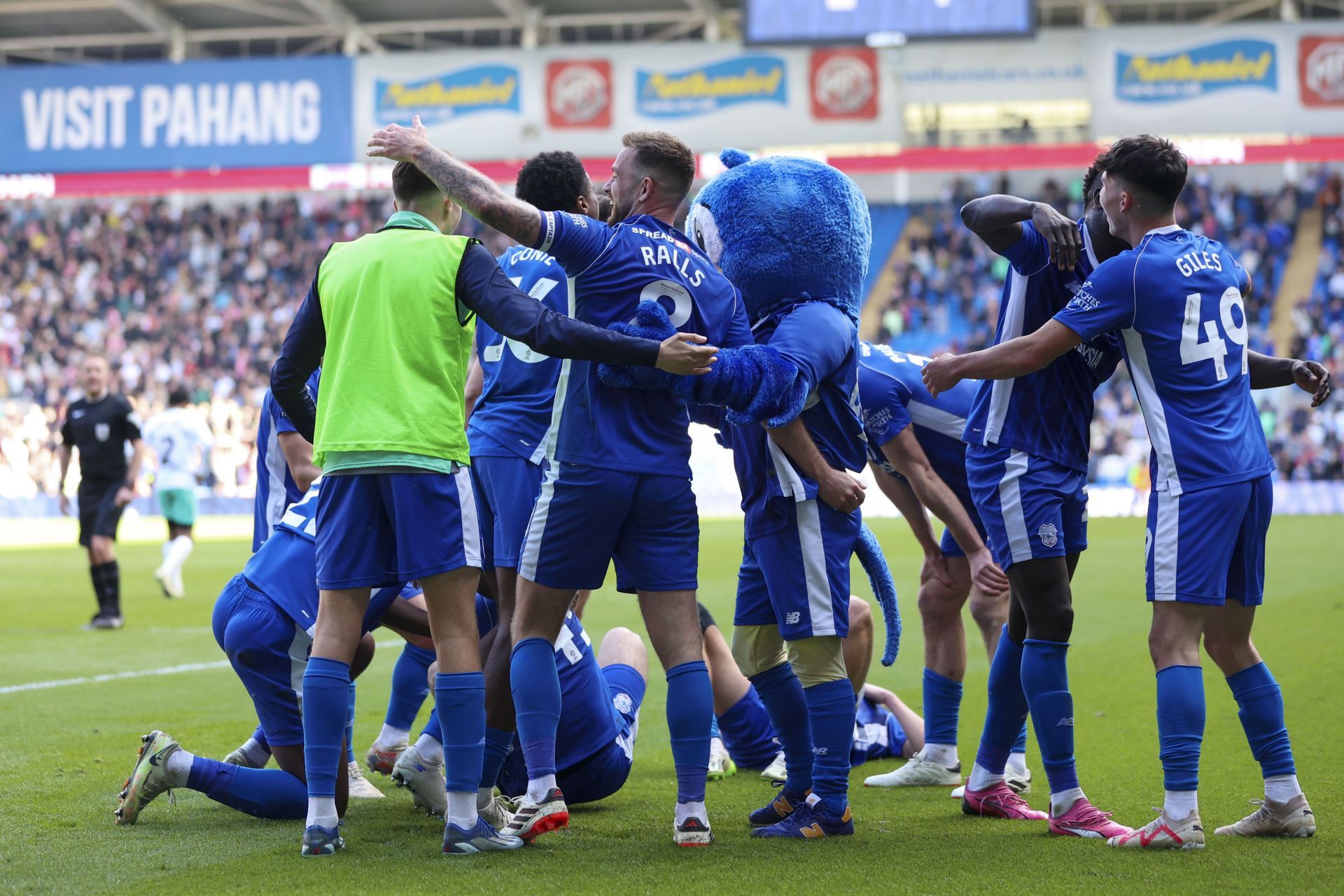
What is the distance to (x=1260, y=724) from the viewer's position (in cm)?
427

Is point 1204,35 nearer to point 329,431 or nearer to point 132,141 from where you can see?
point 132,141

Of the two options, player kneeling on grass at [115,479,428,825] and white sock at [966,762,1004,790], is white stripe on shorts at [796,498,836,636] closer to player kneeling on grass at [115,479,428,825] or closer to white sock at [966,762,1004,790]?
white sock at [966,762,1004,790]

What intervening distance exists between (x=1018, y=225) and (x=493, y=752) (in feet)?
7.96

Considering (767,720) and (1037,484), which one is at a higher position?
(1037,484)

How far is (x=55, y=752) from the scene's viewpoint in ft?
19.1

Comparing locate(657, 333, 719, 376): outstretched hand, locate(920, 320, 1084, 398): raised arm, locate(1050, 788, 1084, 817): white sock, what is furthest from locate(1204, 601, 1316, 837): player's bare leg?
locate(657, 333, 719, 376): outstretched hand

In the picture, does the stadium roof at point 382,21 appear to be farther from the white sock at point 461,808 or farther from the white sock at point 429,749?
the white sock at point 461,808

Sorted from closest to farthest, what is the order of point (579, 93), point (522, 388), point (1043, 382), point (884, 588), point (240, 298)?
1. point (1043, 382)
2. point (884, 588)
3. point (522, 388)
4. point (579, 93)
5. point (240, 298)

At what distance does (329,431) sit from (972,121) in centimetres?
3175

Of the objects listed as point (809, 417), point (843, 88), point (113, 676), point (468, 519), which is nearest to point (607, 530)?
point (468, 519)

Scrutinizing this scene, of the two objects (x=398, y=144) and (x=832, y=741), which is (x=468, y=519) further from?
(x=832, y=741)

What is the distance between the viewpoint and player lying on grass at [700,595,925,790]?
18.3 ft

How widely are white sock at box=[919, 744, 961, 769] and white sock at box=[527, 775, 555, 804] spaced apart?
184 centimetres

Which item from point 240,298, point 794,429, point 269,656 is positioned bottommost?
point 269,656
